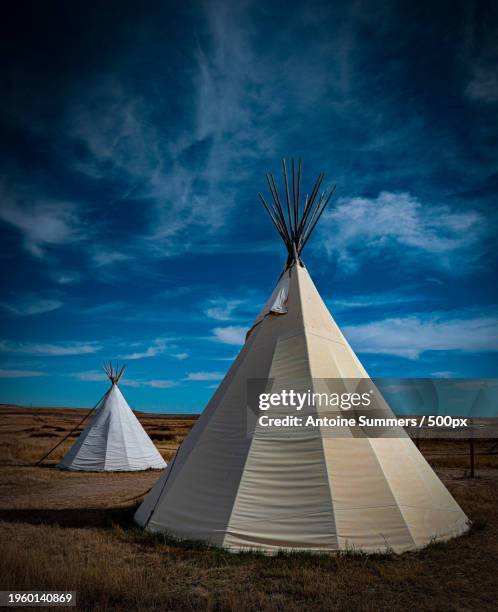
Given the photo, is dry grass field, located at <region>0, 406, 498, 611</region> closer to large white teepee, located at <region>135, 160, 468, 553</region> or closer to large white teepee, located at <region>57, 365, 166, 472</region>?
large white teepee, located at <region>135, 160, 468, 553</region>

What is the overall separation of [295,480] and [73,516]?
15.0ft

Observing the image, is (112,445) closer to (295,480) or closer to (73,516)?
(73,516)

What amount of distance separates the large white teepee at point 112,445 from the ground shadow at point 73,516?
25.5 ft

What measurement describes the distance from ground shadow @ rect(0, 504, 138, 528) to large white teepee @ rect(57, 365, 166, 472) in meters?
7.78

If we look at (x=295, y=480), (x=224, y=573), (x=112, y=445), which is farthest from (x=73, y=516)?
(x=112, y=445)

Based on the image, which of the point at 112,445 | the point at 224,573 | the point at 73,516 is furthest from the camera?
the point at 112,445

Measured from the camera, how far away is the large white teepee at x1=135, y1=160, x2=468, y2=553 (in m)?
5.30

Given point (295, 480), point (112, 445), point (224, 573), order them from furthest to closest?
point (112, 445)
point (295, 480)
point (224, 573)

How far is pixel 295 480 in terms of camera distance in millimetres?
5586

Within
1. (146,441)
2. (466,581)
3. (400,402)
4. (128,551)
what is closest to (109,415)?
(146,441)

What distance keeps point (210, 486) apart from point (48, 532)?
2.65 metres

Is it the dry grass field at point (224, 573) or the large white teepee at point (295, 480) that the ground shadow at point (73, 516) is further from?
the large white teepee at point (295, 480)

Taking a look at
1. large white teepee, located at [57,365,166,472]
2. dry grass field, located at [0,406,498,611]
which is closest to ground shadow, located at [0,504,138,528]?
dry grass field, located at [0,406,498,611]

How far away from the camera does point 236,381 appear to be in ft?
22.9
